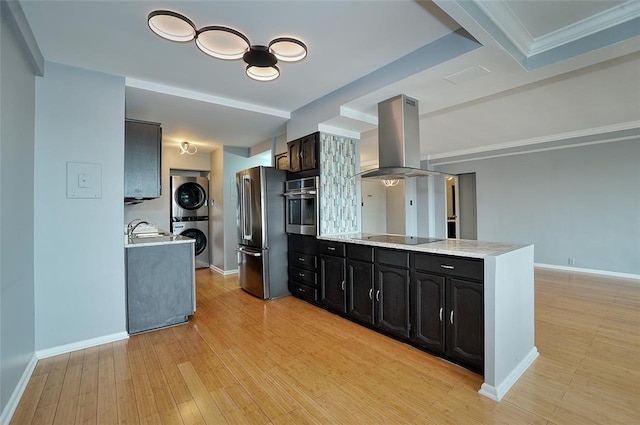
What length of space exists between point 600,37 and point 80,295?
15.2ft

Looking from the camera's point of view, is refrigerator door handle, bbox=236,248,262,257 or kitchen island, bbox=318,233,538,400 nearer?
kitchen island, bbox=318,233,538,400

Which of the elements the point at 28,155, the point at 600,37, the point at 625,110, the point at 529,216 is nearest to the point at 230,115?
the point at 28,155

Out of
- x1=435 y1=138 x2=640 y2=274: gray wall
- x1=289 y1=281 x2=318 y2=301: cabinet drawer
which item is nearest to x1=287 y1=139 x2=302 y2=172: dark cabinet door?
x1=289 y1=281 x2=318 y2=301: cabinet drawer

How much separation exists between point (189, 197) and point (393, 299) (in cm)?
488

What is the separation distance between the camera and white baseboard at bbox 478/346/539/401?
1.86 metres

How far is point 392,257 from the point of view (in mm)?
2670

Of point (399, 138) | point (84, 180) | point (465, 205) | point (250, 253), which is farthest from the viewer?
point (465, 205)

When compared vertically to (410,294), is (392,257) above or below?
above

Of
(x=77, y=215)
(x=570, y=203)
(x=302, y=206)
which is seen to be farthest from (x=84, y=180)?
(x=570, y=203)

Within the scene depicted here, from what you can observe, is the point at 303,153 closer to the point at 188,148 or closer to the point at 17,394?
the point at 188,148

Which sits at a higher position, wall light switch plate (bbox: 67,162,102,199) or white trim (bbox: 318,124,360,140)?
white trim (bbox: 318,124,360,140)

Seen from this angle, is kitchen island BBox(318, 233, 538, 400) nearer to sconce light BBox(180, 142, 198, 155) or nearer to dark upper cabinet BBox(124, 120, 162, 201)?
dark upper cabinet BBox(124, 120, 162, 201)

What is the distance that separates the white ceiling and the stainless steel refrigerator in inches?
35.0

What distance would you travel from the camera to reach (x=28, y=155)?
226 cm
